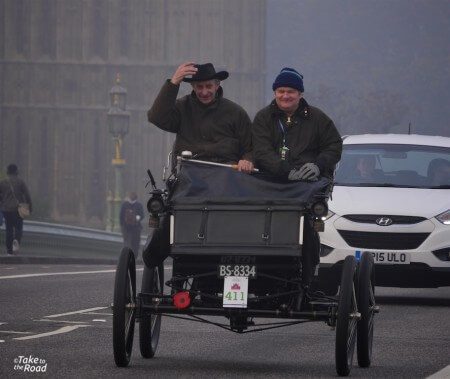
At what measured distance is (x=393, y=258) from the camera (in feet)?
48.9

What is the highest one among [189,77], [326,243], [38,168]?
[189,77]

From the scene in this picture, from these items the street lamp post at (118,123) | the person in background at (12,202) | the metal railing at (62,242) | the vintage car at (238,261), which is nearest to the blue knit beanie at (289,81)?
the vintage car at (238,261)

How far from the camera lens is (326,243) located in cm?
1505

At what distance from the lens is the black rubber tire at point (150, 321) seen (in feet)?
32.0

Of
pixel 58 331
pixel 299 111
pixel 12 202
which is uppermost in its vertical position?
pixel 299 111

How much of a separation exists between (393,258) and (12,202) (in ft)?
51.8

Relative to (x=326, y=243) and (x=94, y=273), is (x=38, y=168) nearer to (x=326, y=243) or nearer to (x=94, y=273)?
(x=94, y=273)

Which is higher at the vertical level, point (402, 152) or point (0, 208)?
point (402, 152)

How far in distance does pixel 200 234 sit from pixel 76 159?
275 ft

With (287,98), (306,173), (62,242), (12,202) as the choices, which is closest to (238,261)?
(306,173)

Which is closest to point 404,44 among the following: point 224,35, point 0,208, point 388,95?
point 388,95

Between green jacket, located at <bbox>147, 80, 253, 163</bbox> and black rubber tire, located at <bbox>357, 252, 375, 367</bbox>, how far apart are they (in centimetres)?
97

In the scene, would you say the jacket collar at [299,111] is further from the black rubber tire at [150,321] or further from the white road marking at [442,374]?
the white road marking at [442,374]

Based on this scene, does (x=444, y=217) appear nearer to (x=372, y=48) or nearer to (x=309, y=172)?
(x=309, y=172)
